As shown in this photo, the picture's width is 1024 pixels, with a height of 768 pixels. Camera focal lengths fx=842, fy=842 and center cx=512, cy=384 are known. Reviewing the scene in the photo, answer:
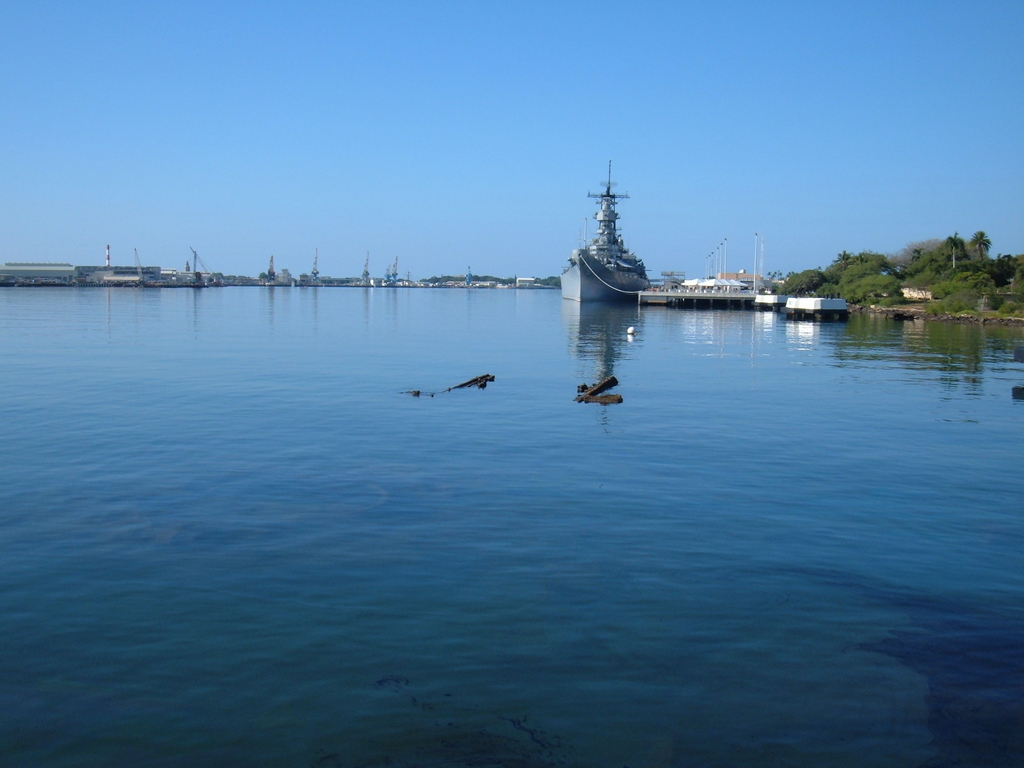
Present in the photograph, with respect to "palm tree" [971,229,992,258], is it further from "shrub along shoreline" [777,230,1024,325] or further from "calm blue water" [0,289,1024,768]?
"calm blue water" [0,289,1024,768]

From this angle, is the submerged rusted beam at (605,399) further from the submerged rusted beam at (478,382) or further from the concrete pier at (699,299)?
the concrete pier at (699,299)

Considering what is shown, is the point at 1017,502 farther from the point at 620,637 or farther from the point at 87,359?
the point at 87,359

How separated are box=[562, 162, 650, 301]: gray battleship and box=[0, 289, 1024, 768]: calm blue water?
13282 centimetres

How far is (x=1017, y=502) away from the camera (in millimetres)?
18328

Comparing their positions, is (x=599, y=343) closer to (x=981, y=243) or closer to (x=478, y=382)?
(x=478, y=382)

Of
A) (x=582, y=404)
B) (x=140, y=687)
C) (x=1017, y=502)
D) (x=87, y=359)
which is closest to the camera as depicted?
(x=140, y=687)

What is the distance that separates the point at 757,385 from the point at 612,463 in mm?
20461

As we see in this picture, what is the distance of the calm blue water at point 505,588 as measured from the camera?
8859 millimetres

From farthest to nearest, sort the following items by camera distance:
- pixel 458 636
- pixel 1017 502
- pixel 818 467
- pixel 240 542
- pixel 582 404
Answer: pixel 582 404, pixel 818 467, pixel 1017 502, pixel 240 542, pixel 458 636

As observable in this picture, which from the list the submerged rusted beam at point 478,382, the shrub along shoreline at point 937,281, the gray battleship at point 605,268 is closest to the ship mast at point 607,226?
the gray battleship at point 605,268

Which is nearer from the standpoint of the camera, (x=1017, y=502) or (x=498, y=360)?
(x=1017, y=502)

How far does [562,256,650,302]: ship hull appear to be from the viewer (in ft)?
525

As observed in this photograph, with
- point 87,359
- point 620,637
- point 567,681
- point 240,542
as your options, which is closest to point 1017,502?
point 620,637

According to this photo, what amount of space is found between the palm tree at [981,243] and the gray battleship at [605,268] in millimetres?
60215
